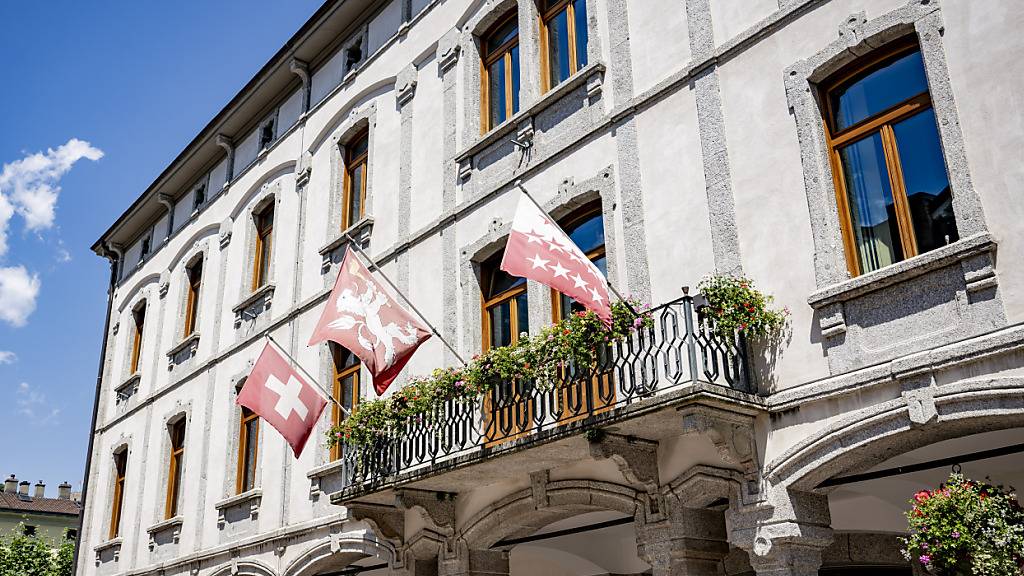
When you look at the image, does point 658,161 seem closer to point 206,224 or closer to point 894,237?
point 894,237

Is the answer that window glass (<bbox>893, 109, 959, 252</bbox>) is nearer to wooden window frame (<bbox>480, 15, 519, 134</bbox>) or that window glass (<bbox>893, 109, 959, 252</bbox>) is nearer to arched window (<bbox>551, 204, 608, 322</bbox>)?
arched window (<bbox>551, 204, 608, 322</bbox>)

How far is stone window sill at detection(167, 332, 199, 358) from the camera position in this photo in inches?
785

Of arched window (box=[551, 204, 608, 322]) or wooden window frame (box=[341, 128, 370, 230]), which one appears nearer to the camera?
arched window (box=[551, 204, 608, 322])

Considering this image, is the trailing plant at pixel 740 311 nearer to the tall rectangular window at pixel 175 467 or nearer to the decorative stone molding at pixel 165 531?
the decorative stone molding at pixel 165 531

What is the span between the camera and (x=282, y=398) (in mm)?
13344

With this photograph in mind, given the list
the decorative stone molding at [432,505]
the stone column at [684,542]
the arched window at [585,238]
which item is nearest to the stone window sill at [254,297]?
the decorative stone molding at [432,505]

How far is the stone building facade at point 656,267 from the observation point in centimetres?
834

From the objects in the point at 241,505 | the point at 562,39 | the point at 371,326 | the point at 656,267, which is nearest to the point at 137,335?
the point at 241,505

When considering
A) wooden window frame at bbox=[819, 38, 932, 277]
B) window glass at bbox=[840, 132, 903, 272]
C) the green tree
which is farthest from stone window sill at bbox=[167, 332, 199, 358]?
the green tree

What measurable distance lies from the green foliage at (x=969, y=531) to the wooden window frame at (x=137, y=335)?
19.4 meters

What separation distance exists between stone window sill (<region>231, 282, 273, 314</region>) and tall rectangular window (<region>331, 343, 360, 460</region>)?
2462mm

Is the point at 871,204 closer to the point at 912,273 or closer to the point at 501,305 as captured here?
the point at 912,273

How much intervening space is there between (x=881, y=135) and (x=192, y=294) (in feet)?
52.2

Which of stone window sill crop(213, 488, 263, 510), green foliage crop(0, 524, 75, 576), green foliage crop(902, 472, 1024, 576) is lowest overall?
green foliage crop(902, 472, 1024, 576)
